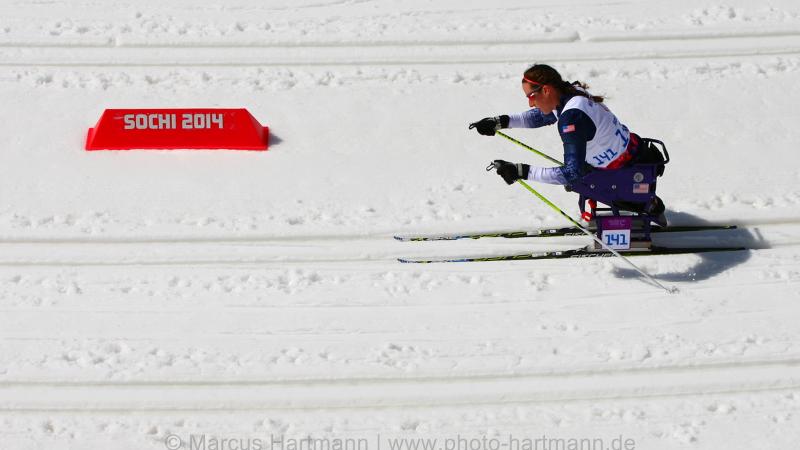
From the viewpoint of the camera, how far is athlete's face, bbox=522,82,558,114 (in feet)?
25.0

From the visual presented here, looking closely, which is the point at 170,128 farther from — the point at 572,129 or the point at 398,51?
the point at 572,129

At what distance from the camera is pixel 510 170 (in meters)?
7.58

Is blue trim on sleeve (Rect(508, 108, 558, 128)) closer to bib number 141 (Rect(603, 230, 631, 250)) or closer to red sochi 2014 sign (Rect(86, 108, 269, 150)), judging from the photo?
bib number 141 (Rect(603, 230, 631, 250))

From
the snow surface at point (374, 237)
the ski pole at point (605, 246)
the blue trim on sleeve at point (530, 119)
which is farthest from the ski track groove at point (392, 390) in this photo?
the blue trim on sleeve at point (530, 119)

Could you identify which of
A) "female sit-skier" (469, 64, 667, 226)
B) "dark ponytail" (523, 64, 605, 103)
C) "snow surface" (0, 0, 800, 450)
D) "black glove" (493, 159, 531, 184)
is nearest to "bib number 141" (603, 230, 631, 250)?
"snow surface" (0, 0, 800, 450)

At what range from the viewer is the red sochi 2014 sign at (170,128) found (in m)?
9.48

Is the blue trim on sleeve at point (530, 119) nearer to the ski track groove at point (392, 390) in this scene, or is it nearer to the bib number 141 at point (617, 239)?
the bib number 141 at point (617, 239)

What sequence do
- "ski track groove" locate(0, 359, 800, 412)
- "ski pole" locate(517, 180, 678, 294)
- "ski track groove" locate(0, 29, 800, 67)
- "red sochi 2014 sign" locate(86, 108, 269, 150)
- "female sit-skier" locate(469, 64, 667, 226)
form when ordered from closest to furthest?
"ski track groove" locate(0, 359, 800, 412) → "female sit-skier" locate(469, 64, 667, 226) → "ski pole" locate(517, 180, 678, 294) → "red sochi 2014 sign" locate(86, 108, 269, 150) → "ski track groove" locate(0, 29, 800, 67)

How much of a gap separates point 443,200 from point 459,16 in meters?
3.10

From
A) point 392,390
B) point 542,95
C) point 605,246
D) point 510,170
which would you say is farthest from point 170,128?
point 605,246

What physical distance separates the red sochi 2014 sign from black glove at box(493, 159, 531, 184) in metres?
2.82

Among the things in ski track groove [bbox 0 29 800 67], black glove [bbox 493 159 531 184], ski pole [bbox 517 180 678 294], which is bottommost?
ski pole [bbox 517 180 678 294]

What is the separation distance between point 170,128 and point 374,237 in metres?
2.29

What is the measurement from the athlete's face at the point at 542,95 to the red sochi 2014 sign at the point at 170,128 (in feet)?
9.45
